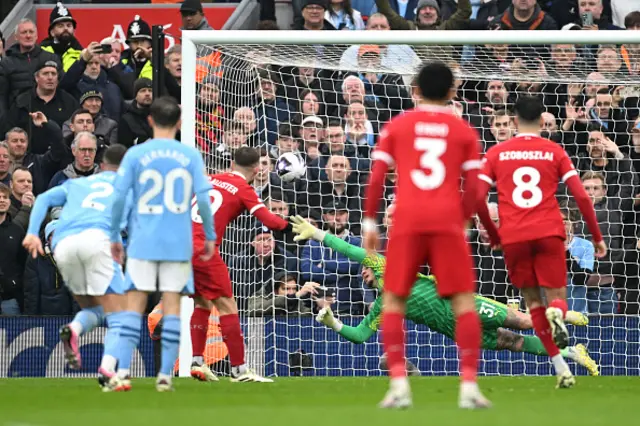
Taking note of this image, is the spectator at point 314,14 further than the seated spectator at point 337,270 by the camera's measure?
Yes

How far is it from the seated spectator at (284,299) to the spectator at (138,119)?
250 cm

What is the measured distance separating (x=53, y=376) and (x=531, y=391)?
608 cm

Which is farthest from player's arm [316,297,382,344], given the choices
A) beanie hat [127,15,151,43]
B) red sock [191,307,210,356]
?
beanie hat [127,15,151,43]

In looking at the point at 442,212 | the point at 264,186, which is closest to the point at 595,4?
the point at 264,186

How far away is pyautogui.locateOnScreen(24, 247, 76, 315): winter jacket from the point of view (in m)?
14.5

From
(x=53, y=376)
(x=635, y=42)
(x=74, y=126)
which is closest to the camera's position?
(x=635, y=42)

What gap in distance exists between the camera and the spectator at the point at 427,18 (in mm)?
16031

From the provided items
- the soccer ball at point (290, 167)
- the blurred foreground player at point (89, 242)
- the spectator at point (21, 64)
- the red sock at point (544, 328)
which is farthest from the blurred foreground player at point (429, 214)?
the spectator at point (21, 64)

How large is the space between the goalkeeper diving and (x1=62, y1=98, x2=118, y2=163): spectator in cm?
378

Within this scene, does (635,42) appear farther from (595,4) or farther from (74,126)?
(74,126)

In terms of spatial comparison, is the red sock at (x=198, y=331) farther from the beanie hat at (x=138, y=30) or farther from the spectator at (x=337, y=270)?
the beanie hat at (x=138, y=30)

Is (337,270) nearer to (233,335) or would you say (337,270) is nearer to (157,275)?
(233,335)

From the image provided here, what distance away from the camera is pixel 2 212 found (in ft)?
48.2

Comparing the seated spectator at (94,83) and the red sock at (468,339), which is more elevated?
the seated spectator at (94,83)
